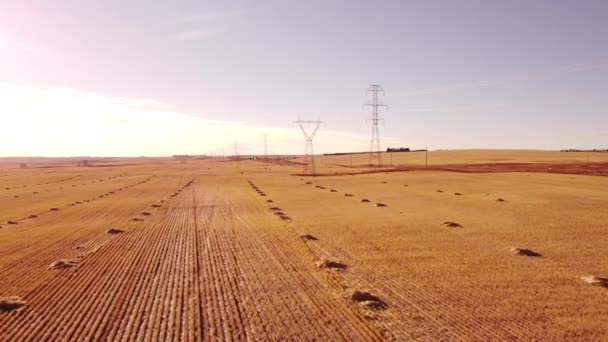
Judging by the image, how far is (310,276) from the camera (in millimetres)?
15367

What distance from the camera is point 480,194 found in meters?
42.2

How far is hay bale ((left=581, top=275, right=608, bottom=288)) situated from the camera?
46.1 feet


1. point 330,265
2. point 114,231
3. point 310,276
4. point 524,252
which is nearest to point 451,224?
point 524,252

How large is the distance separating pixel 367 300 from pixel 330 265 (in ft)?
13.4

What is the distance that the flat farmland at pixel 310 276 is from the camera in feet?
36.1

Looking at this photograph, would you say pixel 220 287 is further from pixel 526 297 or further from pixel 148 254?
pixel 526 297

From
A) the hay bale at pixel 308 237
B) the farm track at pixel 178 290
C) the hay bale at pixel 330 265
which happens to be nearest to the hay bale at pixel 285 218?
the farm track at pixel 178 290

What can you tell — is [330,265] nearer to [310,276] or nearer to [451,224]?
[310,276]

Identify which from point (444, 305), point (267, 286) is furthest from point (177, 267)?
point (444, 305)

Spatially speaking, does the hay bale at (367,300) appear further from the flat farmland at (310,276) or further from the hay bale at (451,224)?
the hay bale at (451,224)

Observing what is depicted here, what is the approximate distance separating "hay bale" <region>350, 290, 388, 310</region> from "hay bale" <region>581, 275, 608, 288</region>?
6.64 m

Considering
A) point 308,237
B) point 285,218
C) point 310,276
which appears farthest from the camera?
point 285,218

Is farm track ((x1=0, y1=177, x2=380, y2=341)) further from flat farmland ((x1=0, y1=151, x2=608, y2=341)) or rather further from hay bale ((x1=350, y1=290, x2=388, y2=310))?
hay bale ((x1=350, y1=290, x2=388, y2=310))

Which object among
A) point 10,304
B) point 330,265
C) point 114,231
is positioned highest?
point 10,304
